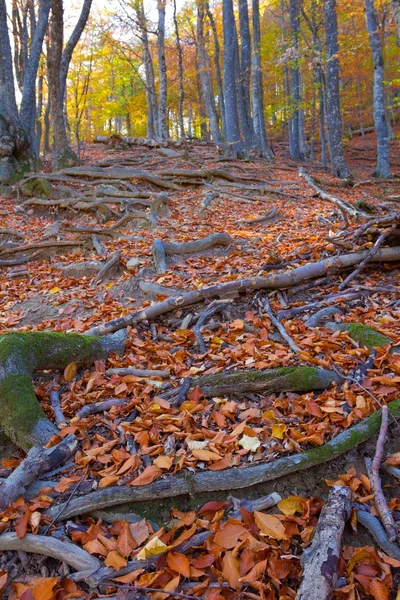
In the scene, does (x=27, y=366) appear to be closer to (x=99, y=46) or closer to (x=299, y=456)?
(x=299, y=456)

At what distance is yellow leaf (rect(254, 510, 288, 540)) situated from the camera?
5.78 feet

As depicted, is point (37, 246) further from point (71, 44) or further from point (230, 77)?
point (230, 77)

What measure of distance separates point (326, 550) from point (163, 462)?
0.87 m

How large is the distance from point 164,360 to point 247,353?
657 millimetres

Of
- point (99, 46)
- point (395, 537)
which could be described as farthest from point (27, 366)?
point (99, 46)

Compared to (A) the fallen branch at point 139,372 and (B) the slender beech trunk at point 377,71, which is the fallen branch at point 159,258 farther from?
(B) the slender beech trunk at point 377,71

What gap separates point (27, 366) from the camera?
2.68 metres

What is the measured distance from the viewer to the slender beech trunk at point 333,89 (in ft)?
37.8

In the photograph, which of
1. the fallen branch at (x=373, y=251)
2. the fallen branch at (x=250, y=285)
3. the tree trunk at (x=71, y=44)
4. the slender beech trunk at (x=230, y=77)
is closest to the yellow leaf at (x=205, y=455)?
the fallen branch at (x=250, y=285)

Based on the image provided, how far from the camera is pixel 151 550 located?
68.9 inches

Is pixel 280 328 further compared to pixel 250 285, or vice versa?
pixel 250 285

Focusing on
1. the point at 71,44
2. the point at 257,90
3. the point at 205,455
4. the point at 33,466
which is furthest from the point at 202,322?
the point at 257,90

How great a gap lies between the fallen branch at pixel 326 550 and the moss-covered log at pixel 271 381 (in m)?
0.78

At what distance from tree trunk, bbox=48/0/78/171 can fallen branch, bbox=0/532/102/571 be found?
1066 centimetres
